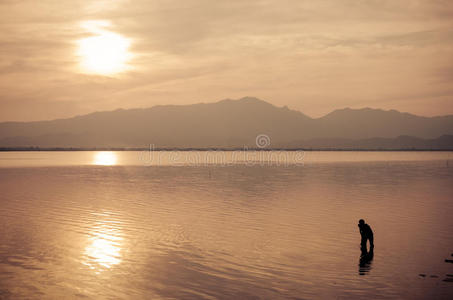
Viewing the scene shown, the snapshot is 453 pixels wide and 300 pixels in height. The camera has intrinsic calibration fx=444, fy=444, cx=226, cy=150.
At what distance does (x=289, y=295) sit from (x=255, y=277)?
231 centimetres

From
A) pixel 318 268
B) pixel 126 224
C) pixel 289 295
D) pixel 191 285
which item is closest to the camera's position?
pixel 289 295

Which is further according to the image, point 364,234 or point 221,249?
point 221,249

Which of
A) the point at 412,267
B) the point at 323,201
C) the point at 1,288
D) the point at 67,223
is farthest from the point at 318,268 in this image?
the point at 323,201

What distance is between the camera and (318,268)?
61.2ft

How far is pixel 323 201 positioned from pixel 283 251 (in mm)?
21692

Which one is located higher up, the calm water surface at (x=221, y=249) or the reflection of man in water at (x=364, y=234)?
the reflection of man in water at (x=364, y=234)

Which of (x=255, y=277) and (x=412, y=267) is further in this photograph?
(x=412, y=267)

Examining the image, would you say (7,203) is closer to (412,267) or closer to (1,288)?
(1,288)

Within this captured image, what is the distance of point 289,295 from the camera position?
15.2 meters

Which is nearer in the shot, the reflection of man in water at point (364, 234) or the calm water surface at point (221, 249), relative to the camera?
the calm water surface at point (221, 249)

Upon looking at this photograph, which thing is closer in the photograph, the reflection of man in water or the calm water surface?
the calm water surface

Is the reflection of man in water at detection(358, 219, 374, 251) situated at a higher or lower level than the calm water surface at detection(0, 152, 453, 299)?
→ higher

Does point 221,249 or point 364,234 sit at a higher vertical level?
point 364,234

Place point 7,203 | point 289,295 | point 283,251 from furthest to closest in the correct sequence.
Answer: point 7,203, point 283,251, point 289,295
